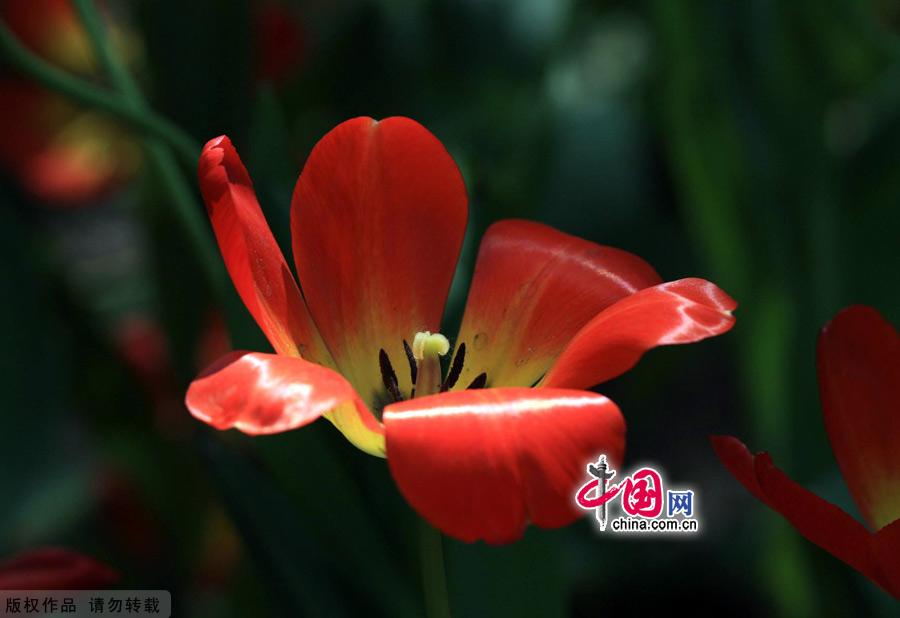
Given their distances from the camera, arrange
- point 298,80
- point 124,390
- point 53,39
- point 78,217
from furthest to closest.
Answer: point 78,217, point 53,39, point 298,80, point 124,390

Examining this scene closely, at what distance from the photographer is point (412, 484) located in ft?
0.97

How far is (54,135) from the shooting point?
42.1 inches

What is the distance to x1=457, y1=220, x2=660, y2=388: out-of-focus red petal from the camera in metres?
0.44

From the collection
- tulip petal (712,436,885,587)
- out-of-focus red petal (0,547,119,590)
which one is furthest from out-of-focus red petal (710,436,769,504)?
out-of-focus red petal (0,547,119,590)

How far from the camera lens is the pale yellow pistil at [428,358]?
47cm

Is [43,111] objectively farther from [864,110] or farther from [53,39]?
[864,110]

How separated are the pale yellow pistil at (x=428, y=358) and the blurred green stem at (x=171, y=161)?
0.32ft

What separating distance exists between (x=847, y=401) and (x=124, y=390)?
0.57 m

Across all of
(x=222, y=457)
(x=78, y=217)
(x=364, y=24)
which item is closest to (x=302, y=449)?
(x=222, y=457)

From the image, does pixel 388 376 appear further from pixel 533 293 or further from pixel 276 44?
pixel 276 44

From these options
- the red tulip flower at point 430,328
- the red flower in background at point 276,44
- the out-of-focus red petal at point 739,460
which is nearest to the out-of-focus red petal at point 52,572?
the red tulip flower at point 430,328

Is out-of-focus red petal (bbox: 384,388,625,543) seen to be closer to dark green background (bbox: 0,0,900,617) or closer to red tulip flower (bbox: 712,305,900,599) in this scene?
red tulip flower (bbox: 712,305,900,599)

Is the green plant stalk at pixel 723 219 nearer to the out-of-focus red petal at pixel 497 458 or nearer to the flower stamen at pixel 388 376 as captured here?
the flower stamen at pixel 388 376

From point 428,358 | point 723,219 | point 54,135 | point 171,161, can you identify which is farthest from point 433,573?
point 54,135
